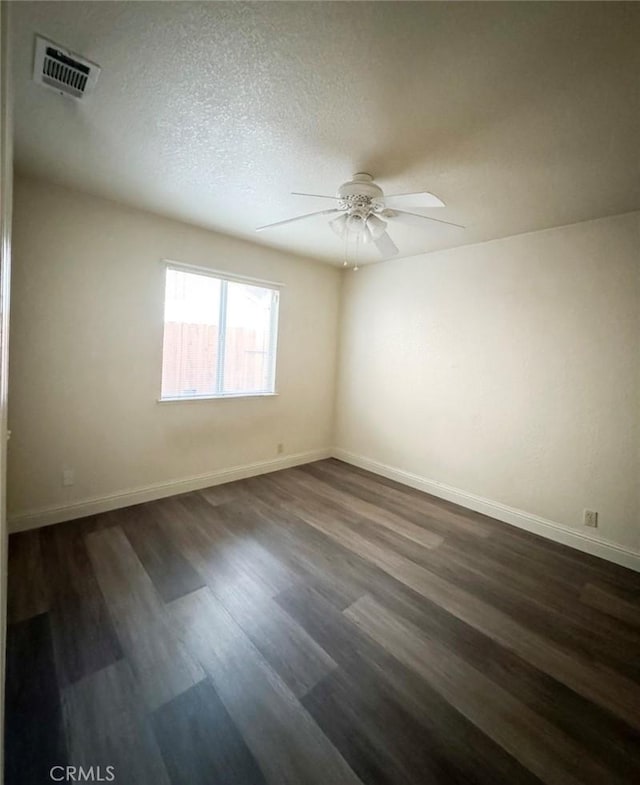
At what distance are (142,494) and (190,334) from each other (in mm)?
1551

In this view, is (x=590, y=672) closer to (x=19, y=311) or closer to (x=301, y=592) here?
(x=301, y=592)

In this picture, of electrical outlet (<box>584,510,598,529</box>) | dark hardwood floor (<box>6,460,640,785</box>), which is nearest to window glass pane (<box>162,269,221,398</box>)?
dark hardwood floor (<box>6,460,640,785</box>)

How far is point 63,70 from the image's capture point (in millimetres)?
1429

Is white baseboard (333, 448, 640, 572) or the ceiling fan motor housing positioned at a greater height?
the ceiling fan motor housing

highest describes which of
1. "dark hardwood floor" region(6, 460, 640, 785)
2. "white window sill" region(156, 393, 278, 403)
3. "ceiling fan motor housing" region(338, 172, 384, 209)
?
"ceiling fan motor housing" region(338, 172, 384, 209)

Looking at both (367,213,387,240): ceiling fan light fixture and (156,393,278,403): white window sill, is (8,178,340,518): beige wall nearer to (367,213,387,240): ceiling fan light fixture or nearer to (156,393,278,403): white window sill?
(156,393,278,403): white window sill

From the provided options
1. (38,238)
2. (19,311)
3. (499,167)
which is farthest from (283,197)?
(19,311)

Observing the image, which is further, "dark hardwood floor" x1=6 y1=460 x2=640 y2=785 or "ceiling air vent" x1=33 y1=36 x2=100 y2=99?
"ceiling air vent" x1=33 y1=36 x2=100 y2=99

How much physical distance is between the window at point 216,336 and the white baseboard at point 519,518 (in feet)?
6.02

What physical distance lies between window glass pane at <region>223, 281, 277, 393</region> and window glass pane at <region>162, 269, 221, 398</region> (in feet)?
0.52

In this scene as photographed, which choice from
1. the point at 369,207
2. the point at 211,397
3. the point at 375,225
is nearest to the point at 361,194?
the point at 369,207

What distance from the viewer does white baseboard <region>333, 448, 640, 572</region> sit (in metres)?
2.48

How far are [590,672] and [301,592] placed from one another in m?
1.46

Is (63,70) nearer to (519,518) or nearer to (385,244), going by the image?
(385,244)
